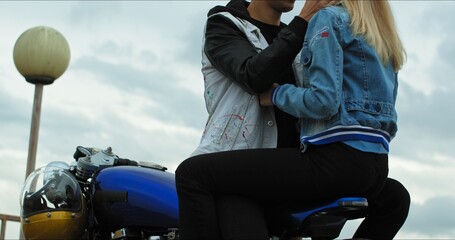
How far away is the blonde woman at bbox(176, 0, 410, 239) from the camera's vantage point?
3.04 meters

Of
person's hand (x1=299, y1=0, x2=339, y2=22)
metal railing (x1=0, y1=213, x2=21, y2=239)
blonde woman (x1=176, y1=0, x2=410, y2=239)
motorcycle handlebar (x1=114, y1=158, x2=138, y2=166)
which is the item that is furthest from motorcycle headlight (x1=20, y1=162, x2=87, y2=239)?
metal railing (x1=0, y1=213, x2=21, y2=239)

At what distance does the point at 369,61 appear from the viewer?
10.3ft

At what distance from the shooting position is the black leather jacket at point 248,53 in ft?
10.3

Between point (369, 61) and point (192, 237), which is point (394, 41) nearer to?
point (369, 61)

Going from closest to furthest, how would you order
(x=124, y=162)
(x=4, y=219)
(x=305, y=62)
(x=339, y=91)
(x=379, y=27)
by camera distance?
(x=339, y=91) < (x=305, y=62) < (x=379, y=27) < (x=124, y=162) < (x=4, y=219)

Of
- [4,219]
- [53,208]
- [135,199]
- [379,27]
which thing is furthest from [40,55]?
[379,27]

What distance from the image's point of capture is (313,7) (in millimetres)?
3305

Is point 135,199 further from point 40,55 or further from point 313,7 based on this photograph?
point 40,55

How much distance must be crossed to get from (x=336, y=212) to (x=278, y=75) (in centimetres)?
56

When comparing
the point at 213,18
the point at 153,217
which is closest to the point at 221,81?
the point at 213,18

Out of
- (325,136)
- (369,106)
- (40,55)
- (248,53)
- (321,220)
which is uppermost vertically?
(40,55)

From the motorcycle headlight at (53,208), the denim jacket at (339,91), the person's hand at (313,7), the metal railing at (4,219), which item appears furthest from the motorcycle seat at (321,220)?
the metal railing at (4,219)

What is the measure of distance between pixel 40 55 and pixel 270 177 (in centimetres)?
917

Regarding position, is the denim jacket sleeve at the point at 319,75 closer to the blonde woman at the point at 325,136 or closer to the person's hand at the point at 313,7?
the blonde woman at the point at 325,136
